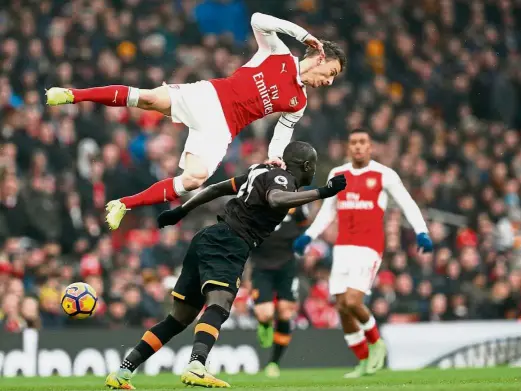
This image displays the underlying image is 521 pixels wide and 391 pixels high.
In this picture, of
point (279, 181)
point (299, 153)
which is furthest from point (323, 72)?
point (279, 181)

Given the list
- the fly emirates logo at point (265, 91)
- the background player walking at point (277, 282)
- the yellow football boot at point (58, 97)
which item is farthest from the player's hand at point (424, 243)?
the yellow football boot at point (58, 97)

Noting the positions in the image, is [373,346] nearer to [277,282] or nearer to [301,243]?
[301,243]

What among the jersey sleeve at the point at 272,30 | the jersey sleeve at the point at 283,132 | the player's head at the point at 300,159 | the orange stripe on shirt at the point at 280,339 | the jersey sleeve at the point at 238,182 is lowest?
the orange stripe on shirt at the point at 280,339

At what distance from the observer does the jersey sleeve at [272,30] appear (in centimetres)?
1051

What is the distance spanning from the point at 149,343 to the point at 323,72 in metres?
3.05

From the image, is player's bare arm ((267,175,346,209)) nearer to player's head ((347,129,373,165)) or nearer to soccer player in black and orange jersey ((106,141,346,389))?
soccer player in black and orange jersey ((106,141,346,389))

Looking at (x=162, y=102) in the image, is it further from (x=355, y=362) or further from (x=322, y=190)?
(x=355, y=362)

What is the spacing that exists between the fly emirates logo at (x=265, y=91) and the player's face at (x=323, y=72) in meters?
0.32

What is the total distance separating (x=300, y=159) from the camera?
9.62 m

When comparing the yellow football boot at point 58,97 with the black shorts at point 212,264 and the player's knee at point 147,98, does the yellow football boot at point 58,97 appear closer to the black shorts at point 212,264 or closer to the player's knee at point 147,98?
the player's knee at point 147,98

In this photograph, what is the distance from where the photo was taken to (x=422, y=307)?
17.6 meters

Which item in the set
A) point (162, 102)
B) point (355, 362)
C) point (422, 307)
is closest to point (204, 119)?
point (162, 102)

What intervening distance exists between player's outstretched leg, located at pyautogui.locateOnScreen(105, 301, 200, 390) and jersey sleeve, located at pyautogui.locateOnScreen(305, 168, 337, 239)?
3.82m

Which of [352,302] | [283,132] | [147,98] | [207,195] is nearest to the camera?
[207,195]
